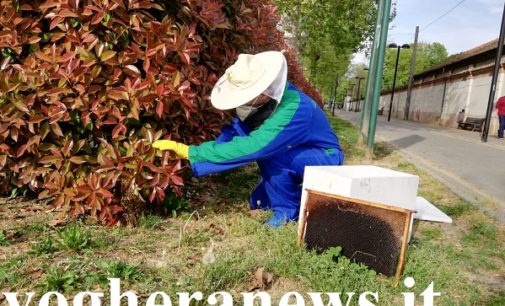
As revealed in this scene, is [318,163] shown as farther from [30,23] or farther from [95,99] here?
[30,23]

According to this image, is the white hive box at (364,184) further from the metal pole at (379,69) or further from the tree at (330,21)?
the tree at (330,21)

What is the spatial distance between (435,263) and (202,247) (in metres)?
1.57

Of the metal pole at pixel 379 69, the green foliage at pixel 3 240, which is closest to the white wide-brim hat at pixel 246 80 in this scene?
the green foliage at pixel 3 240

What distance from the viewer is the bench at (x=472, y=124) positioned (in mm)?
20944

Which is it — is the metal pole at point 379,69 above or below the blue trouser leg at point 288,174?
above

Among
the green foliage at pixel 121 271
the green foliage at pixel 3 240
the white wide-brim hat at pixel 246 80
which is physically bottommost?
the green foliage at pixel 3 240

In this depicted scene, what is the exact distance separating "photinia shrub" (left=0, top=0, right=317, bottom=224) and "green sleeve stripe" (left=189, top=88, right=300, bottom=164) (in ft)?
0.65

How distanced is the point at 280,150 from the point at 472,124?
22.3 m

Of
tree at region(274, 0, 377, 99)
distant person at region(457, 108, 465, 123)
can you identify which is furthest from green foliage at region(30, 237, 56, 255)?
distant person at region(457, 108, 465, 123)

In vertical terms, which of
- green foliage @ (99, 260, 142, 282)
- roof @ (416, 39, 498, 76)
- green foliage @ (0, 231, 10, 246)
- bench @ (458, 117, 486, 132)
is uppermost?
roof @ (416, 39, 498, 76)

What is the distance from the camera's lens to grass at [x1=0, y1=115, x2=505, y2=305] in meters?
2.22

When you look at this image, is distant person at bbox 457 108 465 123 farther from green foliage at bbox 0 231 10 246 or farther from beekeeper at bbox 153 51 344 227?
green foliage at bbox 0 231 10 246

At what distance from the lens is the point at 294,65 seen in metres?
7.48

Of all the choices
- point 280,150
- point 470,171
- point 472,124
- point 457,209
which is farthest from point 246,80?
point 472,124
